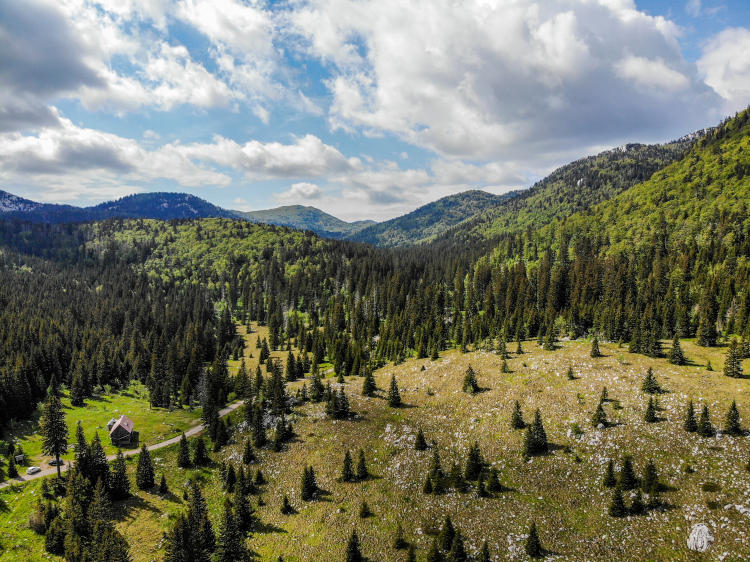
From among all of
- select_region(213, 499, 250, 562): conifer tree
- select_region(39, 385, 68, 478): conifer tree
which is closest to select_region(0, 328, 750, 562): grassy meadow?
select_region(213, 499, 250, 562): conifer tree

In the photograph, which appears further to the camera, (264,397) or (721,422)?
(264,397)

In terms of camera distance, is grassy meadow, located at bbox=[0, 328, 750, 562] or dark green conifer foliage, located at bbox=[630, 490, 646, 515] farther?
dark green conifer foliage, located at bbox=[630, 490, 646, 515]

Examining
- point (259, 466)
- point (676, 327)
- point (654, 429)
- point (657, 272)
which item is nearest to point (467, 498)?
point (654, 429)

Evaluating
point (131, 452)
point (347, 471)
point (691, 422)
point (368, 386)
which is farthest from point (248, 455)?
point (691, 422)

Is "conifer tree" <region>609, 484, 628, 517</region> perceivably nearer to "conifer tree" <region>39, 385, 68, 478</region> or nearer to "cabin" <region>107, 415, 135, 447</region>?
"conifer tree" <region>39, 385, 68, 478</region>

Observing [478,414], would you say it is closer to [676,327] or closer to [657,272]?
[676,327]
